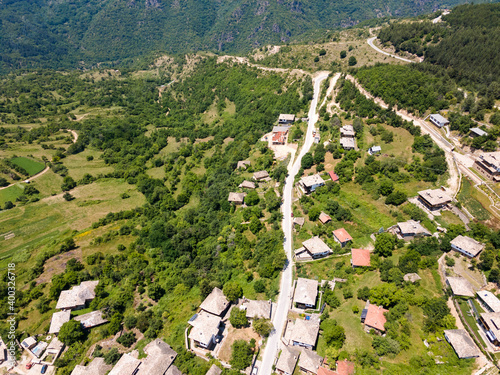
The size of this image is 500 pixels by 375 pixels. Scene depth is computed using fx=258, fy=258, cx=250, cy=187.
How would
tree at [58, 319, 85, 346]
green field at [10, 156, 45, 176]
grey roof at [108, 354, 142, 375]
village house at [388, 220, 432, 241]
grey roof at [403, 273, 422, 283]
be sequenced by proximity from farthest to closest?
→ green field at [10, 156, 45, 176]
village house at [388, 220, 432, 241]
tree at [58, 319, 85, 346]
grey roof at [403, 273, 422, 283]
grey roof at [108, 354, 142, 375]

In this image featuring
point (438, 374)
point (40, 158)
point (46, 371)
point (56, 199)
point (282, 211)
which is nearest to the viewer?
point (438, 374)

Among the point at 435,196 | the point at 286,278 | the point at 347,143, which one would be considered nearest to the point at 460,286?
the point at 435,196

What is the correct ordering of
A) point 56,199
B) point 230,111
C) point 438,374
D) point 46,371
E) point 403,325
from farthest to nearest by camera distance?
point 230,111
point 56,199
point 46,371
point 403,325
point 438,374

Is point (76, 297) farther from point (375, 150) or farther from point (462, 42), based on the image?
point (462, 42)

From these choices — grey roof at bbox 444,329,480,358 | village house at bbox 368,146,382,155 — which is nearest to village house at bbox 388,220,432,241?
grey roof at bbox 444,329,480,358

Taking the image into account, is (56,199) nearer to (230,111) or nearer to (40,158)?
(40,158)

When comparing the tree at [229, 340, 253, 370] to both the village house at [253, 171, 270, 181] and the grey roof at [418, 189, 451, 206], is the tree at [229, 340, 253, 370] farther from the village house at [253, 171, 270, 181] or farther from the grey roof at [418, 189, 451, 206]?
the grey roof at [418, 189, 451, 206]

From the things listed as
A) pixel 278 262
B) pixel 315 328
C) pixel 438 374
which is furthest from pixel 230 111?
pixel 438 374
